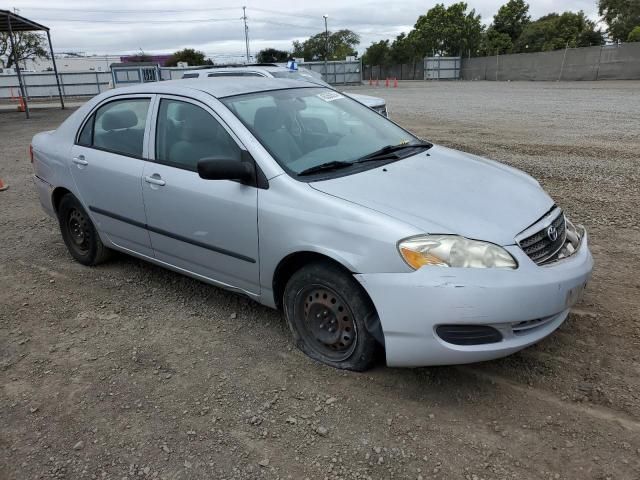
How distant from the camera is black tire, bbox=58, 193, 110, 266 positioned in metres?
4.52

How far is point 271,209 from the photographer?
3.04 m

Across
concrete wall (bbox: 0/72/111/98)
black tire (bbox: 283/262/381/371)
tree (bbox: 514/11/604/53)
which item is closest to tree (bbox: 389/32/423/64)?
tree (bbox: 514/11/604/53)

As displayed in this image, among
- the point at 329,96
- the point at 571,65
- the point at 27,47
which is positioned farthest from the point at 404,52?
the point at 329,96

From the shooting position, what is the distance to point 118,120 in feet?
13.6

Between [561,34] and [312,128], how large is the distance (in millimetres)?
64359

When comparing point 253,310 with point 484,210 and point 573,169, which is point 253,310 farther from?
point 573,169

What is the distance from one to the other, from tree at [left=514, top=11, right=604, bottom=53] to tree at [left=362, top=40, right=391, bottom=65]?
51.0ft

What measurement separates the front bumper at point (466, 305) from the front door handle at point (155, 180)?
166 cm

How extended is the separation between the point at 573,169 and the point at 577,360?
203 inches

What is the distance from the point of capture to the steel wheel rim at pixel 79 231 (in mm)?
4547

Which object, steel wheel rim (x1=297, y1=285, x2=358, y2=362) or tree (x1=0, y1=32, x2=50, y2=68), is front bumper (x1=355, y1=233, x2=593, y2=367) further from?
tree (x1=0, y1=32, x2=50, y2=68)

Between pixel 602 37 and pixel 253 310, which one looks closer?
pixel 253 310

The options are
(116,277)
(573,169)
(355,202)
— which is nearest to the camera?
(355,202)

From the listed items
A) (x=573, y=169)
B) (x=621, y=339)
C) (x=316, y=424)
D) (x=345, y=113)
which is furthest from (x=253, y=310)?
(x=573, y=169)
